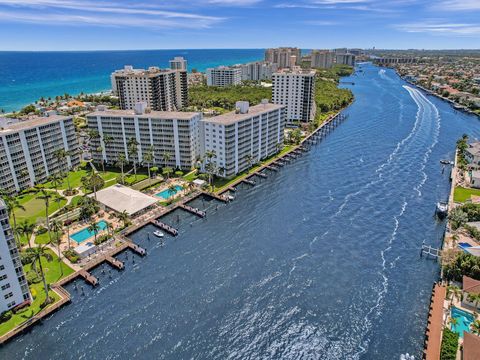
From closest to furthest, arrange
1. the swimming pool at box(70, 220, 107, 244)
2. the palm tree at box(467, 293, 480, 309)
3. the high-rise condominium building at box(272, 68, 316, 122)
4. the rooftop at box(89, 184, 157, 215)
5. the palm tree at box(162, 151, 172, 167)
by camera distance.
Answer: the palm tree at box(467, 293, 480, 309) → the swimming pool at box(70, 220, 107, 244) → the rooftop at box(89, 184, 157, 215) → the palm tree at box(162, 151, 172, 167) → the high-rise condominium building at box(272, 68, 316, 122)

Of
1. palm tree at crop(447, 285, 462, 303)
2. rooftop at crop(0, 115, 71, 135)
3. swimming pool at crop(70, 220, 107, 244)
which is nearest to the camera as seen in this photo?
palm tree at crop(447, 285, 462, 303)

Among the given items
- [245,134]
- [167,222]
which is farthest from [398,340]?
[245,134]

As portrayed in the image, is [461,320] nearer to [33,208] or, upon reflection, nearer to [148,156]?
[148,156]

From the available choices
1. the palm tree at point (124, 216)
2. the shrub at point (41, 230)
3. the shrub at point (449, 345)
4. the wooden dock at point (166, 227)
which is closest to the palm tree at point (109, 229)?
the palm tree at point (124, 216)

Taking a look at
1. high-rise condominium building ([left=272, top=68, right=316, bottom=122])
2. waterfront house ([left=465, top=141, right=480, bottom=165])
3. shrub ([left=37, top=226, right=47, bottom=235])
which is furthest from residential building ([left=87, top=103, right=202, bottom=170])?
waterfront house ([left=465, top=141, right=480, bottom=165])

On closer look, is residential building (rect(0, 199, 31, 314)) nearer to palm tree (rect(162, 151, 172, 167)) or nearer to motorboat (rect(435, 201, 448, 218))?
palm tree (rect(162, 151, 172, 167))

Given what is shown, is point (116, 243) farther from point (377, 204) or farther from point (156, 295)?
point (377, 204)

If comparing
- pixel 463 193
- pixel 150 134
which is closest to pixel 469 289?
pixel 463 193

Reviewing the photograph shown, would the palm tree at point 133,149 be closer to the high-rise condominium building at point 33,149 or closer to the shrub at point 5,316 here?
the high-rise condominium building at point 33,149
